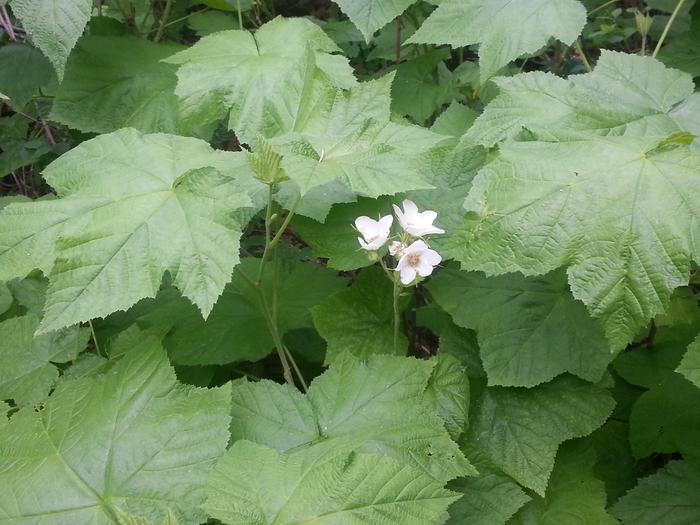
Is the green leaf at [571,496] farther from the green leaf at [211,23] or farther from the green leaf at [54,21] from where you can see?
the green leaf at [211,23]

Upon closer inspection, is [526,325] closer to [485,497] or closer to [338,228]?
[485,497]

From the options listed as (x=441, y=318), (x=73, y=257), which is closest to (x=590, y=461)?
(x=441, y=318)

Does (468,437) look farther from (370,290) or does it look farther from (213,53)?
(213,53)

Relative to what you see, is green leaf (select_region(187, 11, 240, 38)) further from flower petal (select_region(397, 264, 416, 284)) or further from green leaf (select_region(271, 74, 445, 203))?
flower petal (select_region(397, 264, 416, 284))

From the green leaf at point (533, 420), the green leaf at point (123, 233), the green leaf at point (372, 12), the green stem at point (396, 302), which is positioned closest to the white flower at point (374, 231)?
the green stem at point (396, 302)

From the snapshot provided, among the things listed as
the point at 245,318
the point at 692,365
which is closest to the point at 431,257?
the point at 692,365

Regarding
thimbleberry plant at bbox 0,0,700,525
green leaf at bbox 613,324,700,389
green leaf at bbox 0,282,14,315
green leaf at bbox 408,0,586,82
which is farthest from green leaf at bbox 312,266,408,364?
green leaf at bbox 0,282,14,315
